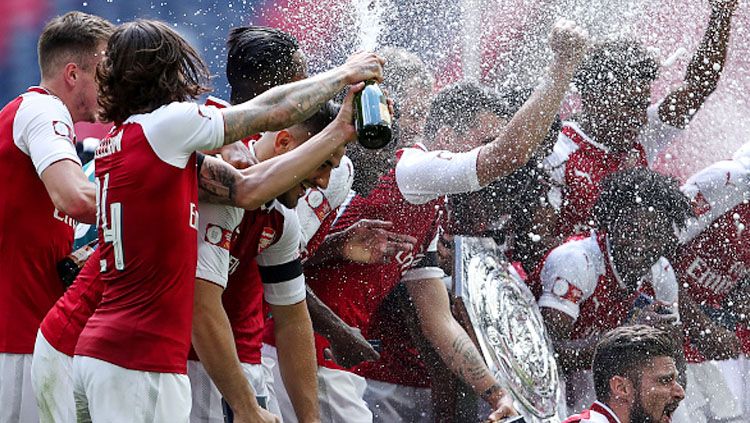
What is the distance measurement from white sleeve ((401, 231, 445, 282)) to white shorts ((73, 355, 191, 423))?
1832mm

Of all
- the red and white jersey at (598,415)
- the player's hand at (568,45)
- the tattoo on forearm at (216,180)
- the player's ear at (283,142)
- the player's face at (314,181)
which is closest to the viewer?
the tattoo on forearm at (216,180)

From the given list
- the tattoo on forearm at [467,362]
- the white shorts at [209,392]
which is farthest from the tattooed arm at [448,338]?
the white shorts at [209,392]

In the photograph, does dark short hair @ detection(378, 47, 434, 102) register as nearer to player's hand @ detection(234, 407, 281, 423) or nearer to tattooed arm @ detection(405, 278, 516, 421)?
tattooed arm @ detection(405, 278, 516, 421)

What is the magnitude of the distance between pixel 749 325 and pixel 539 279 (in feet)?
3.67

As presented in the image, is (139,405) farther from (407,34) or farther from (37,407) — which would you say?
(407,34)

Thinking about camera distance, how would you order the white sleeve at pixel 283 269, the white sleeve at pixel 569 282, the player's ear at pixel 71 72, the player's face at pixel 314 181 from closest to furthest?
the player's face at pixel 314 181 < the white sleeve at pixel 283 269 < the player's ear at pixel 71 72 < the white sleeve at pixel 569 282

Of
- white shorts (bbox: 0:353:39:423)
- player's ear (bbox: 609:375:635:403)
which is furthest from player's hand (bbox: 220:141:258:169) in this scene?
player's ear (bbox: 609:375:635:403)

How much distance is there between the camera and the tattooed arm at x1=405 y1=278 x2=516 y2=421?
5246mm

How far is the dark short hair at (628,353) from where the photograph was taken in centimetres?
512

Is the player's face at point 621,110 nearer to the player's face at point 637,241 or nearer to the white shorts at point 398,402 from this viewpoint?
the player's face at point 637,241

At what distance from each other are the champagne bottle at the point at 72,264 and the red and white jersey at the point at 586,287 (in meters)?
2.01

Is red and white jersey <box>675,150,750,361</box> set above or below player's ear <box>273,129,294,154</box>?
below

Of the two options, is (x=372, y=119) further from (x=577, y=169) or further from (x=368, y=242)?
(x=577, y=169)

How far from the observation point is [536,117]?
5.00 m
